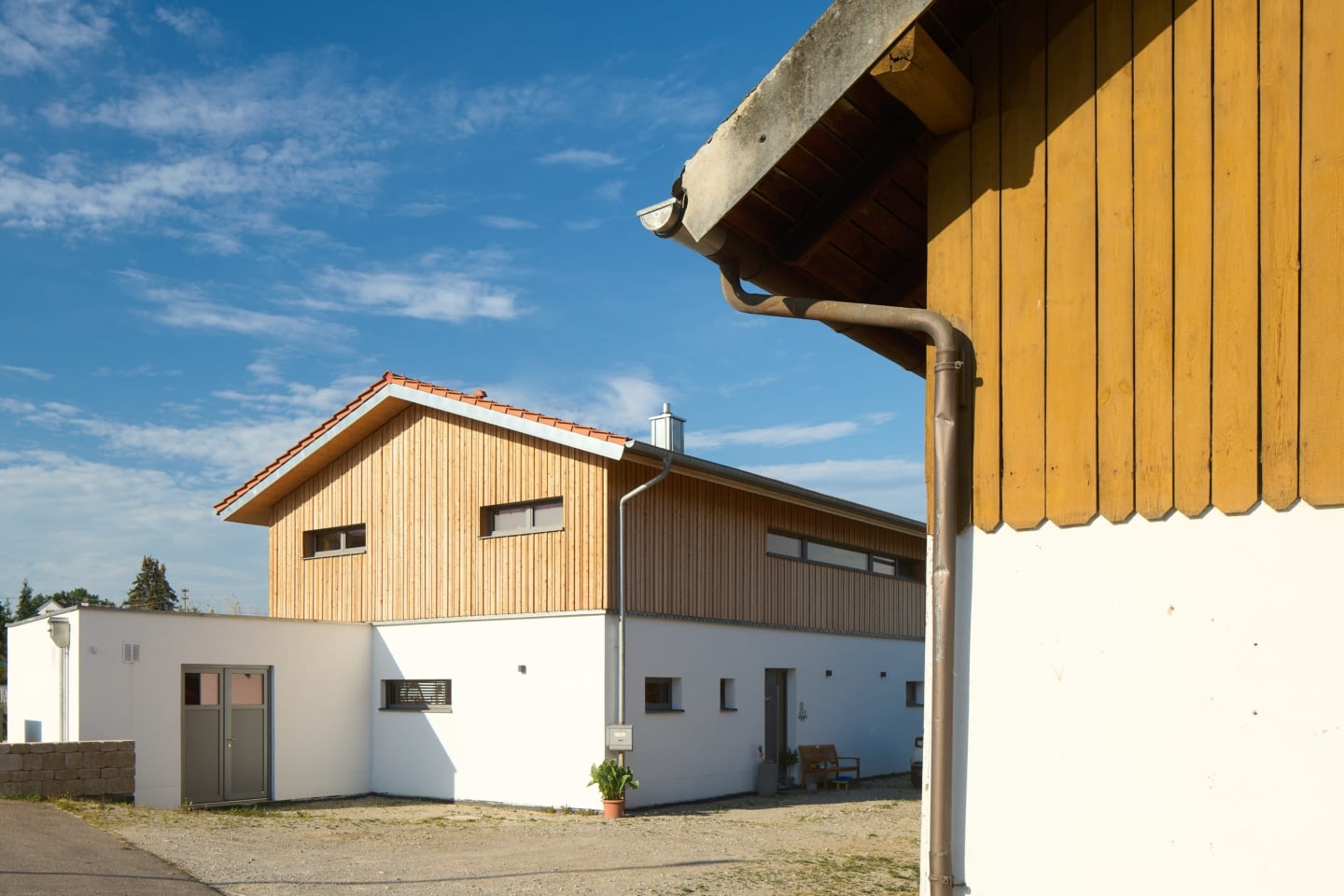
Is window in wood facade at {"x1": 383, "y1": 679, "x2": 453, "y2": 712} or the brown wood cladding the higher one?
the brown wood cladding

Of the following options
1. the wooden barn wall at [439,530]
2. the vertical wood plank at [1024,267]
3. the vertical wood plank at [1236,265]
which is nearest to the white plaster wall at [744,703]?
the wooden barn wall at [439,530]

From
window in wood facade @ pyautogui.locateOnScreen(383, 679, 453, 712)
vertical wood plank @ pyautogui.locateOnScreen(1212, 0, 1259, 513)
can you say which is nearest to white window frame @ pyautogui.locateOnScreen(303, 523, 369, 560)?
window in wood facade @ pyautogui.locateOnScreen(383, 679, 453, 712)

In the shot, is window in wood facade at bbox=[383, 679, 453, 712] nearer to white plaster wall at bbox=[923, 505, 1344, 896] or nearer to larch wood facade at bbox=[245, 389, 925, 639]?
larch wood facade at bbox=[245, 389, 925, 639]

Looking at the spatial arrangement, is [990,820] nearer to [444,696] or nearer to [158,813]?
[158,813]

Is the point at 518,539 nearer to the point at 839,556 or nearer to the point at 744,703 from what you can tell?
the point at 744,703

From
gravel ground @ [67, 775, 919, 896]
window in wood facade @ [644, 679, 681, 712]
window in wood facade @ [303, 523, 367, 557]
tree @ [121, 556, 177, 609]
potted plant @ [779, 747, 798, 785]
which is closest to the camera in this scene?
gravel ground @ [67, 775, 919, 896]

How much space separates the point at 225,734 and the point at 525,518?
4.99 m

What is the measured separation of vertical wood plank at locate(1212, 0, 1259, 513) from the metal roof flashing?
1.11 m

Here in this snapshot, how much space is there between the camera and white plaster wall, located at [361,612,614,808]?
15617mm

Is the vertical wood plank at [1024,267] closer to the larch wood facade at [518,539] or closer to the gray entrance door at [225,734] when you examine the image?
the larch wood facade at [518,539]

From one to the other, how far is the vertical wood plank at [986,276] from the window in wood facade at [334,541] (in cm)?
1522

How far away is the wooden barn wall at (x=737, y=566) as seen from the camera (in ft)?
53.9

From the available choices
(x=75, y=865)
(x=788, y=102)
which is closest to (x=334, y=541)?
(x=75, y=865)

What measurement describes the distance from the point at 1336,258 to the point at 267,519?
61.4 feet
